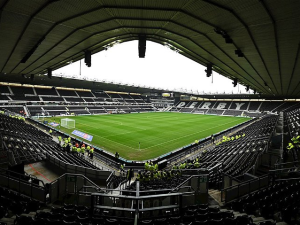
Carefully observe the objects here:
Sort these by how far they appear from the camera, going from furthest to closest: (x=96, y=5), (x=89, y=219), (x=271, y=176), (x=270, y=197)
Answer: (x=96, y=5) → (x=271, y=176) → (x=270, y=197) → (x=89, y=219)

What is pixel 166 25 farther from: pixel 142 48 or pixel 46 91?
pixel 46 91

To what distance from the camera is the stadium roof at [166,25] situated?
7218 mm

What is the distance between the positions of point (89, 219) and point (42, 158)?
411 inches

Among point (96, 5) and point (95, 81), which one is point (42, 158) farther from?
point (95, 81)

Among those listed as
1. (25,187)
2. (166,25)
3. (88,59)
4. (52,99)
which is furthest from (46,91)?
(25,187)

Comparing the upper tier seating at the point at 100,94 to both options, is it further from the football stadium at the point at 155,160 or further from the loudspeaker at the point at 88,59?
the loudspeaker at the point at 88,59

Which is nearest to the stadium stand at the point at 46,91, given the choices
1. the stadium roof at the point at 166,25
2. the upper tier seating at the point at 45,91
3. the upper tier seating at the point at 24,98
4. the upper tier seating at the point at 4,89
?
the upper tier seating at the point at 45,91

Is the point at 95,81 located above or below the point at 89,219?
above

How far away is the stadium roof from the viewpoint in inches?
284

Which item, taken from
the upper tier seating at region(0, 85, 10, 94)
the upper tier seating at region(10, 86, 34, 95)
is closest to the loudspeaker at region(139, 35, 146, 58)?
the upper tier seating at region(0, 85, 10, 94)

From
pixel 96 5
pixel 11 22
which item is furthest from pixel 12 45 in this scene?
pixel 96 5

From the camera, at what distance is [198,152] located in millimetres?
20281

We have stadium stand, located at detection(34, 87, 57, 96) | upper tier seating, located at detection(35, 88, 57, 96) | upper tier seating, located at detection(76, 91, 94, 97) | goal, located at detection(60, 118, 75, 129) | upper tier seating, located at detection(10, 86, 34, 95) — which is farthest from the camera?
upper tier seating, located at detection(76, 91, 94, 97)

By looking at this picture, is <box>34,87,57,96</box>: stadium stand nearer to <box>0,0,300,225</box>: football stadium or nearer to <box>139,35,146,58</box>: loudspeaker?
<box>0,0,300,225</box>: football stadium
